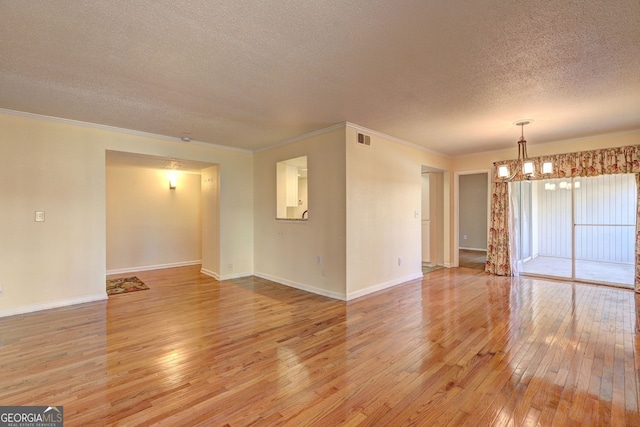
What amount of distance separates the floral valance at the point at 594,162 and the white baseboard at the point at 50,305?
7847 millimetres

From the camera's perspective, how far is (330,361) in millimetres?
2566

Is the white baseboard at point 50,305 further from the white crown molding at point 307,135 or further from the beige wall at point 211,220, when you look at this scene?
the white crown molding at point 307,135

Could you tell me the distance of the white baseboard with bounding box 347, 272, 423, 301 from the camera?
4.46 m

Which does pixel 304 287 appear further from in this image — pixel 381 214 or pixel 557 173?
pixel 557 173

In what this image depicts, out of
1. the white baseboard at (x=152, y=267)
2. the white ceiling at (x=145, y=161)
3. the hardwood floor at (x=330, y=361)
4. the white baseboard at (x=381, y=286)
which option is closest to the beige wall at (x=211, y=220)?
the white ceiling at (x=145, y=161)

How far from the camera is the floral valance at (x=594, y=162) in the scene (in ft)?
15.5

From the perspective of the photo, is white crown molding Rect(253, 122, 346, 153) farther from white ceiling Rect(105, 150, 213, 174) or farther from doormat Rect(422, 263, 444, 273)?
doormat Rect(422, 263, 444, 273)

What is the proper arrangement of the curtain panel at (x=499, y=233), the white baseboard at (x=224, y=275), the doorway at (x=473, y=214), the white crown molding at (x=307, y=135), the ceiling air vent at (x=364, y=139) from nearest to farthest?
1. the white crown molding at (x=307, y=135)
2. the ceiling air vent at (x=364, y=139)
3. the white baseboard at (x=224, y=275)
4. the curtain panel at (x=499, y=233)
5. the doorway at (x=473, y=214)

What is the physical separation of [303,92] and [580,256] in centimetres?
609

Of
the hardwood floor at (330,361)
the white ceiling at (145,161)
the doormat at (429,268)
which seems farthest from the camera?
the doormat at (429,268)

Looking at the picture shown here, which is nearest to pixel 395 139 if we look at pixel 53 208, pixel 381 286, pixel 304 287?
pixel 381 286

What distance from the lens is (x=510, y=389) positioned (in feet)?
7.05

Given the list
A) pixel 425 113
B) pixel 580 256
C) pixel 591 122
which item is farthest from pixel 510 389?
pixel 580 256

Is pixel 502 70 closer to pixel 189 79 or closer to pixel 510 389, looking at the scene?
pixel 510 389
